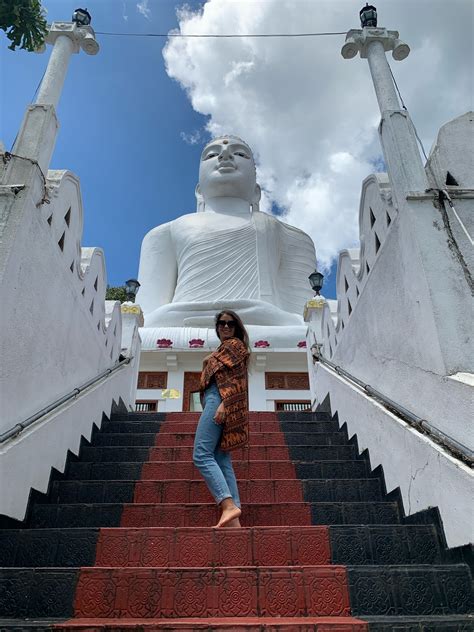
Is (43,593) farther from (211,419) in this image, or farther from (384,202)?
(384,202)

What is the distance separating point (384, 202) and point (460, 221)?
656 millimetres

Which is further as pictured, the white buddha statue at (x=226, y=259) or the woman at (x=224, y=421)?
the white buddha statue at (x=226, y=259)

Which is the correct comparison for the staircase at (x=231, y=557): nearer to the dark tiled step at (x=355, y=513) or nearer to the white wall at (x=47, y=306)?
the dark tiled step at (x=355, y=513)

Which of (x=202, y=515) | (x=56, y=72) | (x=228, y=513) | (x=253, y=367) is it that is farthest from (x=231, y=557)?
(x=253, y=367)

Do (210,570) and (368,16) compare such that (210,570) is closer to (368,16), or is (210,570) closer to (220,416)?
(220,416)

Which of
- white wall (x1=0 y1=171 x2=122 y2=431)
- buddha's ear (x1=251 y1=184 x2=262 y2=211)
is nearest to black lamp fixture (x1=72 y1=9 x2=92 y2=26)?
white wall (x1=0 y1=171 x2=122 y2=431)

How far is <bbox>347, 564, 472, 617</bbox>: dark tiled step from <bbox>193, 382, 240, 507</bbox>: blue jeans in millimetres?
845

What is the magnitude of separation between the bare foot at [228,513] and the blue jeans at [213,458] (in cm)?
3

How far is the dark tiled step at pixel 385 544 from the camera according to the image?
2.32 m

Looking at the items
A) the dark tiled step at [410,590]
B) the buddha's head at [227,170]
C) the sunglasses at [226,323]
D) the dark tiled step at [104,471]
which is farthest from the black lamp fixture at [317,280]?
the buddha's head at [227,170]

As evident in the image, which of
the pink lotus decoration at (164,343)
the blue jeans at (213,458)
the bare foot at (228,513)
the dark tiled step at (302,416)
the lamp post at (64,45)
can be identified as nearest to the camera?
the bare foot at (228,513)

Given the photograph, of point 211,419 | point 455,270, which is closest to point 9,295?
point 211,419

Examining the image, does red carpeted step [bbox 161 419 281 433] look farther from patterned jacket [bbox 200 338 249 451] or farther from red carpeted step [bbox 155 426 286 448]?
patterned jacket [bbox 200 338 249 451]

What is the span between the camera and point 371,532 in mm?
2408
